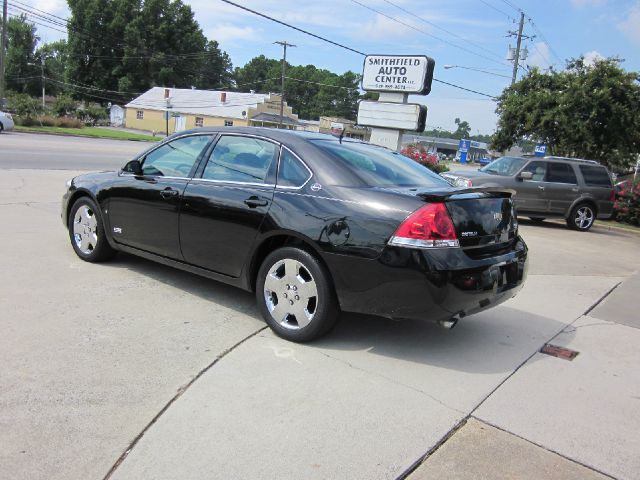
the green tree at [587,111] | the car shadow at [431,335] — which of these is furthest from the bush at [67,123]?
the car shadow at [431,335]

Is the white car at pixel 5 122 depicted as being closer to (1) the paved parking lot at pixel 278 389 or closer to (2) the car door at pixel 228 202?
(1) the paved parking lot at pixel 278 389

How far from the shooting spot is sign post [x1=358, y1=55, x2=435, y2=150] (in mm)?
16141

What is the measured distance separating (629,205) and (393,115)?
23.8 ft

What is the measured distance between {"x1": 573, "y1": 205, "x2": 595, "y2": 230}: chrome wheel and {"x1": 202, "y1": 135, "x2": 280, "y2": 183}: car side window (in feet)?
37.1

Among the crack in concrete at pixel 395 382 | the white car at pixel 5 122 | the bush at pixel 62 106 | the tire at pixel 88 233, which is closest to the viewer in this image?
the crack in concrete at pixel 395 382

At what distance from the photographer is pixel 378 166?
4.61 m

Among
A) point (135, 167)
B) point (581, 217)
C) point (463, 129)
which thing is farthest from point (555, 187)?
point (463, 129)

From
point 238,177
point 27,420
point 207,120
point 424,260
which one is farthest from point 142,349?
point 207,120

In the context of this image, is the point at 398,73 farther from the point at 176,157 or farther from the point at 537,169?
the point at 176,157

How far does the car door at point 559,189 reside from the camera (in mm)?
13516

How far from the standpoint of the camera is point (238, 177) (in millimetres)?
4660

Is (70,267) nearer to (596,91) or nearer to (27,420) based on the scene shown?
(27,420)

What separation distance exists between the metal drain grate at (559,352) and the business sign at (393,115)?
1237 centimetres

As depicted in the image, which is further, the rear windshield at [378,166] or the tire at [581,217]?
the tire at [581,217]
